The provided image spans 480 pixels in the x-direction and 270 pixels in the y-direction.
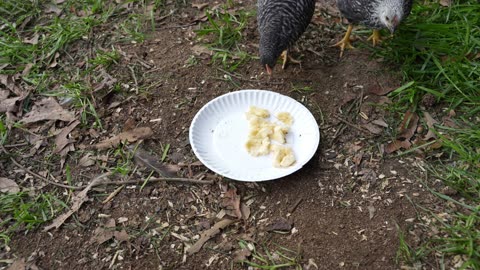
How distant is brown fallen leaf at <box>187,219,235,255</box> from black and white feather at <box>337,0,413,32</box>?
2048 mm

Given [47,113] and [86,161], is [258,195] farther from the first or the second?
[47,113]

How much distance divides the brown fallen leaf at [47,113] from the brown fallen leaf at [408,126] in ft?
8.64

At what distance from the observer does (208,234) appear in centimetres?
297

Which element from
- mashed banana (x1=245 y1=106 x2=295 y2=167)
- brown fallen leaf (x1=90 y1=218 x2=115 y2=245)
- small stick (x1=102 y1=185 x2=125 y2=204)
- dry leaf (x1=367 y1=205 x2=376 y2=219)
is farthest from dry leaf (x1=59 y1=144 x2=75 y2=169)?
dry leaf (x1=367 y1=205 x2=376 y2=219)

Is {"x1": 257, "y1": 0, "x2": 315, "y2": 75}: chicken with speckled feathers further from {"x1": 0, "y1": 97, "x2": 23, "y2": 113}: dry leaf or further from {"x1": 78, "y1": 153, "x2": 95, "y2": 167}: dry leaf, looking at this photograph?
{"x1": 0, "y1": 97, "x2": 23, "y2": 113}: dry leaf

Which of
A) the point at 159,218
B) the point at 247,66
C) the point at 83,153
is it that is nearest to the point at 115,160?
the point at 83,153

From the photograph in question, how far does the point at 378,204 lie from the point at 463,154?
743 mm

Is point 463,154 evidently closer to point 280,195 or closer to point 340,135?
point 340,135

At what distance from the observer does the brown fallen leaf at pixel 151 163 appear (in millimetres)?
3323

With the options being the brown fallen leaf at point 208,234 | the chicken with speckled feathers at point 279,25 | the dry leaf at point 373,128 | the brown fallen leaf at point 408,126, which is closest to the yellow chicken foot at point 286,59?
the chicken with speckled feathers at point 279,25

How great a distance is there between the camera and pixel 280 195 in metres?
3.15

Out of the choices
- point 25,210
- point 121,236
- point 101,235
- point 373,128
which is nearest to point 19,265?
point 25,210

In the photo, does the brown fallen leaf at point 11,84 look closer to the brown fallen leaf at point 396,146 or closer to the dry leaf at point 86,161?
the dry leaf at point 86,161

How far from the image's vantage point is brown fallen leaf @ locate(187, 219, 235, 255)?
2.91 metres
